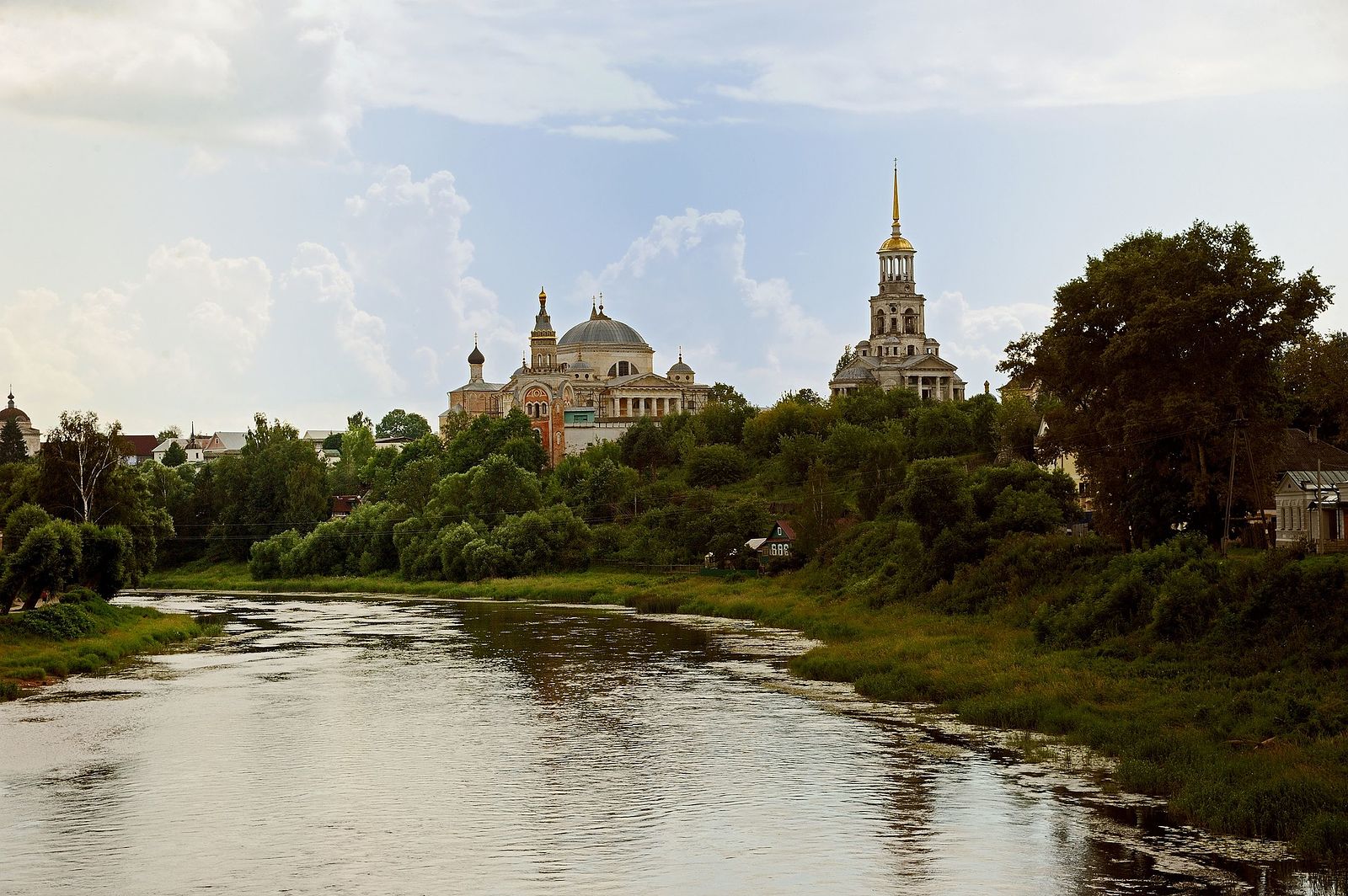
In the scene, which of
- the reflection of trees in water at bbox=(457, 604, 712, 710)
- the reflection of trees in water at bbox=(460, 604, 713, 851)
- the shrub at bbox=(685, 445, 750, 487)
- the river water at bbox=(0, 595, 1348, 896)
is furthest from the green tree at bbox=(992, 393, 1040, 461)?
the river water at bbox=(0, 595, 1348, 896)

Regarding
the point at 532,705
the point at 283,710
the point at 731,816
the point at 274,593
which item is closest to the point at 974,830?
the point at 731,816

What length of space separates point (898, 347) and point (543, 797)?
386 feet

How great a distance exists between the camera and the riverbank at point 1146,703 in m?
22.8

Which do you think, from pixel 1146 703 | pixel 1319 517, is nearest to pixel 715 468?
pixel 1319 517

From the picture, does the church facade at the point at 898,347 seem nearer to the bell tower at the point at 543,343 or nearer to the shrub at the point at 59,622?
the bell tower at the point at 543,343

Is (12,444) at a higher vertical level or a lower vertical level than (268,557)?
higher

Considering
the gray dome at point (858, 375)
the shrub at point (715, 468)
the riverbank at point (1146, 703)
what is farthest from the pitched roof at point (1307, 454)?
the gray dome at point (858, 375)

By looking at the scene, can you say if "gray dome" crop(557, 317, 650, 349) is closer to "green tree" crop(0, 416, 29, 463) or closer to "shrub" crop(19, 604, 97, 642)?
"green tree" crop(0, 416, 29, 463)

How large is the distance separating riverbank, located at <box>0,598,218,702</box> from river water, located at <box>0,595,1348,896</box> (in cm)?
157

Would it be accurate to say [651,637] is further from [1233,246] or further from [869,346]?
[869,346]

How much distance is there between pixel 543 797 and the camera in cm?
2606

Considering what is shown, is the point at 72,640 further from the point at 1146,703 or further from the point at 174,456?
the point at 174,456

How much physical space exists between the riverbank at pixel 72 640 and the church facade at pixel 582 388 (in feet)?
259

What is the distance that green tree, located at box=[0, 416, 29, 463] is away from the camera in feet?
464
